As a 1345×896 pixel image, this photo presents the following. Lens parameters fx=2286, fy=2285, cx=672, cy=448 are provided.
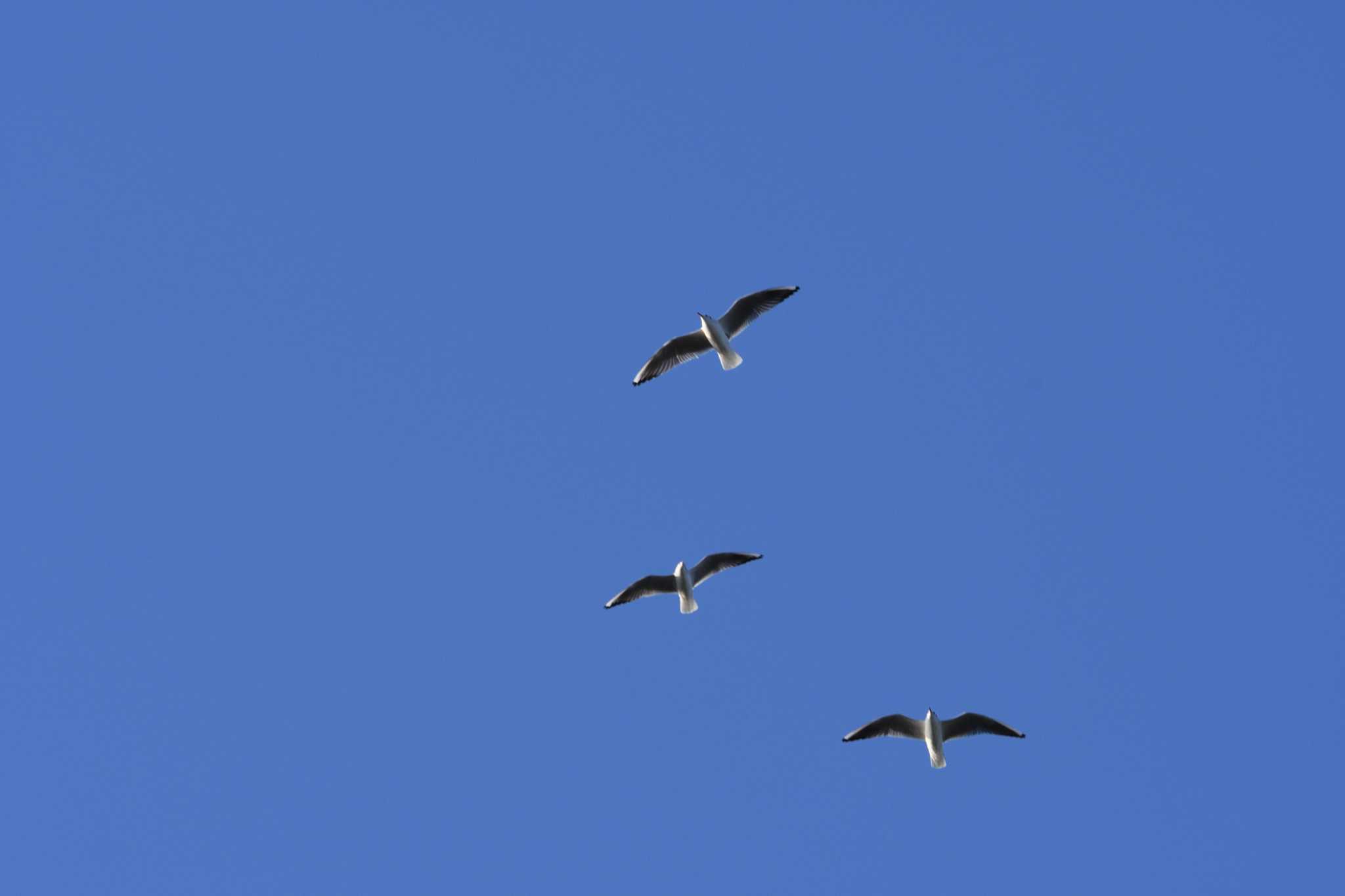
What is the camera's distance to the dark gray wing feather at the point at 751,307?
133ft

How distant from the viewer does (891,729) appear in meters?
41.9

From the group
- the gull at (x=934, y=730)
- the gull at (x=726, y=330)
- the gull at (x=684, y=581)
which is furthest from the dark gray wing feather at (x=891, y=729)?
the gull at (x=726, y=330)

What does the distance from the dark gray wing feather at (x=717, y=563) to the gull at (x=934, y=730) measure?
149 inches

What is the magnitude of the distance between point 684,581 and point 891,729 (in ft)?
15.6

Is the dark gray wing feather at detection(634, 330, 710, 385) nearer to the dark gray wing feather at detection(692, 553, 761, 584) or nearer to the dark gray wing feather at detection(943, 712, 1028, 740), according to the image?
the dark gray wing feather at detection(692, 553, 761, 584)

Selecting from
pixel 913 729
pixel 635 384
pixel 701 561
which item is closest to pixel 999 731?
pixel 913 729

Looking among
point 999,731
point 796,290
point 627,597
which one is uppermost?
point 796,290

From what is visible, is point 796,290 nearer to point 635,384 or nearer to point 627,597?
point 635,384

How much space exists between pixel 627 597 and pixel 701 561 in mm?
1610

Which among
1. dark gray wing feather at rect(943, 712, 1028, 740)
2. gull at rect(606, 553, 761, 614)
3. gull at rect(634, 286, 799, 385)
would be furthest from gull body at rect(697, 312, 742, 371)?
dark gray wing feather at rect(943, 712, 1028, 740)

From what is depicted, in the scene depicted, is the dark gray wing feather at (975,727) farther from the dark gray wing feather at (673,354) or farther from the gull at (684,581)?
the dark gray wing feather at (673,354)

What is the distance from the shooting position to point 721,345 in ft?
134

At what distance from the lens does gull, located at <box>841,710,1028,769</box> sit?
41469mm

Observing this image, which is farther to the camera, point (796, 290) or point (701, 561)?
point (701, 561)
